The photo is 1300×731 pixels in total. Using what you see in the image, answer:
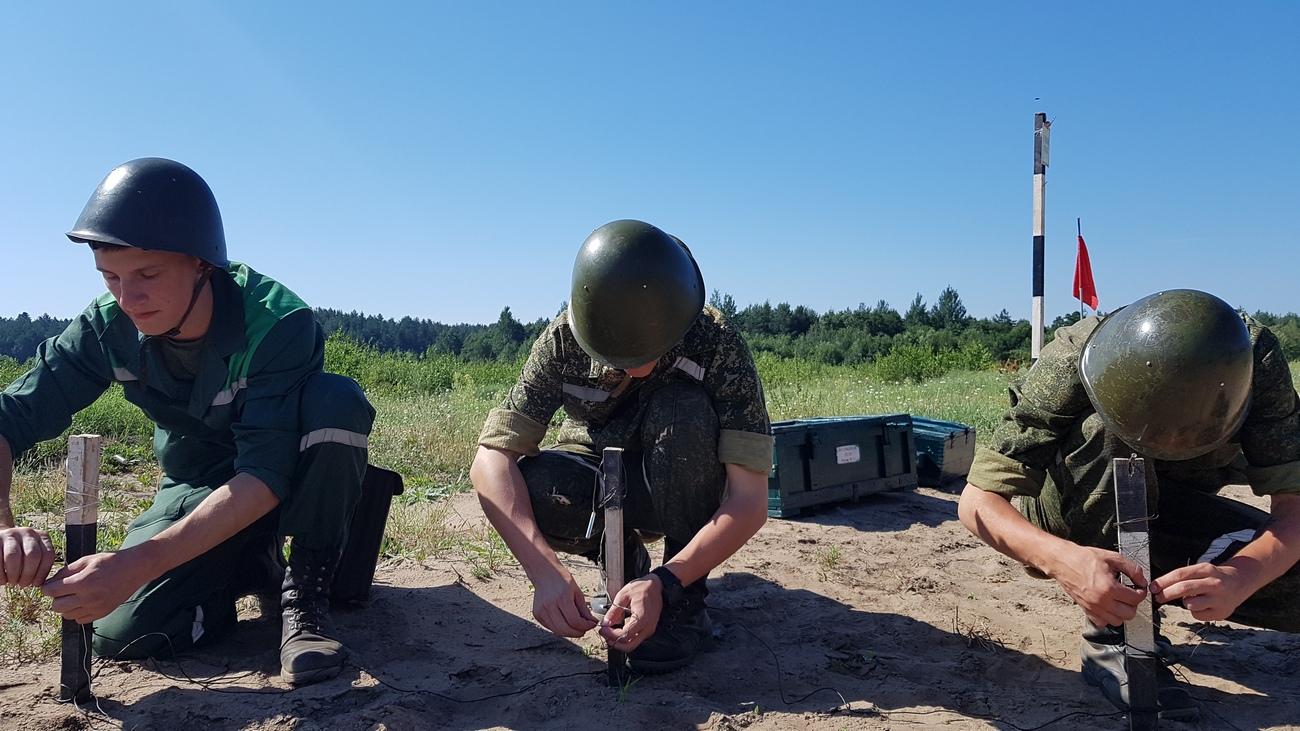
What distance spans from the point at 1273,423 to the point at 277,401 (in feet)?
8.62

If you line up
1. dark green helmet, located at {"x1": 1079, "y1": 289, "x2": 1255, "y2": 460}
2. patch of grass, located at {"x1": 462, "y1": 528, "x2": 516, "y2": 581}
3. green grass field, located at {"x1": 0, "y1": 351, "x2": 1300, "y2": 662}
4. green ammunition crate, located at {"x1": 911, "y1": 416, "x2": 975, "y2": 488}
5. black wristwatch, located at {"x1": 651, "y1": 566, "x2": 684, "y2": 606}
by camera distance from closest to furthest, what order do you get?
dark green helmet, located at {"x1": 1079, "y1": 289, "x2": 1255, "y2": 460}
black wristwatch, located at {"x1": 651, "y1": 566, "x2": 684, "y2": 606}
green grass field, located at {"x1": 0, "y1": 351, "x2": 1300, "y2": 662}
patch of grass, located at {"x1": 462, "y1": 528, "x2": 516, "y2": 581}
green ammunition crate, located at {"x1": 911, "y1": 416, "x2": 975, "y2": 488}

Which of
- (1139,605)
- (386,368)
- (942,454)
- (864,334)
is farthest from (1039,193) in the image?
(864,334)

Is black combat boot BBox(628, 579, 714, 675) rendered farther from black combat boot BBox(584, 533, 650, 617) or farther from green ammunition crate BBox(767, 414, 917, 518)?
green ammunition crate BBox(767, 414, 917, 518)

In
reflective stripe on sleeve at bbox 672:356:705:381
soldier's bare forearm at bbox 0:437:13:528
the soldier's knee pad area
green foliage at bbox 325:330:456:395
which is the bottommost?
soldier's bare forearm at bbox 0:437:13:528

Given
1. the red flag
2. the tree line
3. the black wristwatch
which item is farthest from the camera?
the tree line

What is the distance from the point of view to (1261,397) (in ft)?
6.93

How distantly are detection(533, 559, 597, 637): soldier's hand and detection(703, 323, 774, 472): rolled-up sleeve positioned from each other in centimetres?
60

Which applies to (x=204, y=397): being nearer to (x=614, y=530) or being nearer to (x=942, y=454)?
(x=614, y=530)

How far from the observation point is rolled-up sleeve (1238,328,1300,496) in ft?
6.85

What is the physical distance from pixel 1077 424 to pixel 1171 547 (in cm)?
55

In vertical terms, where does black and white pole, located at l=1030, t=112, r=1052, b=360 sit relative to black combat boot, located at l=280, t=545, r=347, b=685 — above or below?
above

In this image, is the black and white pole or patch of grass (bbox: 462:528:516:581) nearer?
patch of grass (bbox: 462:528:516:581)

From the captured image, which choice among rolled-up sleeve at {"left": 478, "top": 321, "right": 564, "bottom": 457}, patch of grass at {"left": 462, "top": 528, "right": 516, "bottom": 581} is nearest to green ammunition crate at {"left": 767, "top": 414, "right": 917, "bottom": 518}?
patch of grass at {"left": 462, "top": 528, "right": 516, "bottom": 581}

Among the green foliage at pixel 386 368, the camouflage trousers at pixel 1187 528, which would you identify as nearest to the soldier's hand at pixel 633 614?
the camouflage trousers at pixel 1187 528
